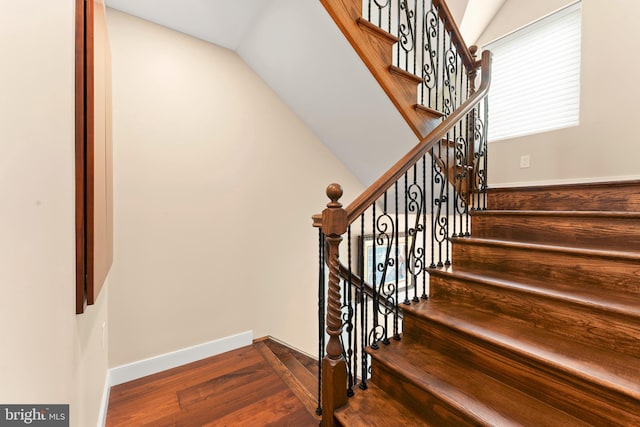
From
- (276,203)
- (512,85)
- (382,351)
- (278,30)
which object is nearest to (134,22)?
(278,30)

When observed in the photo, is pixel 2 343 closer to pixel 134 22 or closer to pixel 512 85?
pixel 134 22

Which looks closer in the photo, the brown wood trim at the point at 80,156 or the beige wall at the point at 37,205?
the beige wall at the point at 37,205

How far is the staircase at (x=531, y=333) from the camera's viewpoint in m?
1.00

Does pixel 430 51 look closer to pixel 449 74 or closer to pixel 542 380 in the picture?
pixel 449 74

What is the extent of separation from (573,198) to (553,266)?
711 mm

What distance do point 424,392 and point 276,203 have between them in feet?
6.12

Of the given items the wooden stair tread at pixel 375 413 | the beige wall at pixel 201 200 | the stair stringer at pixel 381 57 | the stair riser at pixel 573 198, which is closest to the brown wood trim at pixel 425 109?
the stair stringer at pixel 381 57

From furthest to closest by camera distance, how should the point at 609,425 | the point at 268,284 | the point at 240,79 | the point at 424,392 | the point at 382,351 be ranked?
the point at 268,284 → the point at 240,79 → the point at 382,351 → the point at 424,392 → the point at 609,425

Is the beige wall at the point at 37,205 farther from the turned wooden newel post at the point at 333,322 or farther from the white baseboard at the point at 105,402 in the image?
the turned wooden newel post at the point at 333,322

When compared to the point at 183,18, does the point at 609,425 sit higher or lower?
lower

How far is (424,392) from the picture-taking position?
118 centimetres

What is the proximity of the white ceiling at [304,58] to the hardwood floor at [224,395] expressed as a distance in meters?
2.02

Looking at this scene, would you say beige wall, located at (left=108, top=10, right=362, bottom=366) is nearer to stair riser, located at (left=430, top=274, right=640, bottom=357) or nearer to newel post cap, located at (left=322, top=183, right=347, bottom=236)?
newel post cap, located at (left=322, top=183, right=347, bottom=236)

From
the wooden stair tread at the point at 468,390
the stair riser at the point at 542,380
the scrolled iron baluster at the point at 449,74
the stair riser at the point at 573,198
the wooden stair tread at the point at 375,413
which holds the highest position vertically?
the scrolled iron baluster at the point at 449,74
